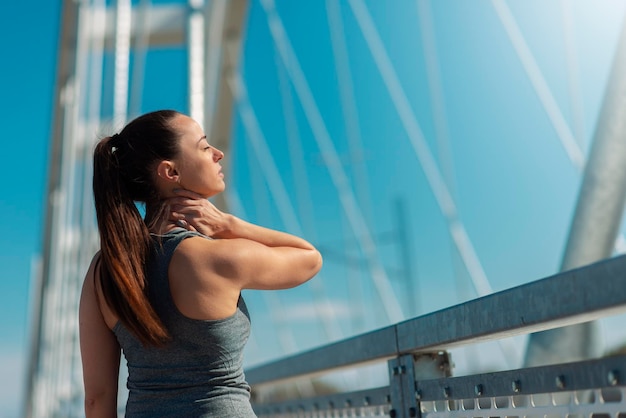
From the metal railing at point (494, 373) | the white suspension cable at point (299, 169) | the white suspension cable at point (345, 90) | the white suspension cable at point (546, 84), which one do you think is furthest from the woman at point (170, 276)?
the white suspension cable at point (299, 169)

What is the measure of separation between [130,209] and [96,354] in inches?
11.8

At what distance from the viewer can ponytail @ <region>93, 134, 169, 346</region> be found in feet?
5.24

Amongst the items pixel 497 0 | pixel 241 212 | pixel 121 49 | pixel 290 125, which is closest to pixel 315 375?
pixel 497 0

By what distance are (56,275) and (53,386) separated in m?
1.92

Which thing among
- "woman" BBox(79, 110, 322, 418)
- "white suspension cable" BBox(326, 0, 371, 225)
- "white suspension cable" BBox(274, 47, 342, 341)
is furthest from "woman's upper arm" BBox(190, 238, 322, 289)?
"white suspension cable" BBox(274, 47, 342, 341)

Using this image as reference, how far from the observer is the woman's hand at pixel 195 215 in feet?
5.78

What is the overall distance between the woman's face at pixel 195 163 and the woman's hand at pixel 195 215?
0.02m

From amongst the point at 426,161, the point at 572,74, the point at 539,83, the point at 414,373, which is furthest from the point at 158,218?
the point at 426,161

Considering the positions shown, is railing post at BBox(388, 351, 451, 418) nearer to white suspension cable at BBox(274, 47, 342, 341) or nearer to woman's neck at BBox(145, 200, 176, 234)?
woman's neck at BBox(145, 200, 176, 234)

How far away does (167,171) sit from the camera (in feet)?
5.82

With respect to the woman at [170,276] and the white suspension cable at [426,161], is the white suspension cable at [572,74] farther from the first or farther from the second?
the white suspension cable at [426,161]

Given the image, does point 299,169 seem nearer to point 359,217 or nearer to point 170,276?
point 359,217

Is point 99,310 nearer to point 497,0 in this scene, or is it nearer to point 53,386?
Result: point 497,0

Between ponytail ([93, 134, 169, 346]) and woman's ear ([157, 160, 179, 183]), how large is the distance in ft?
0.25
